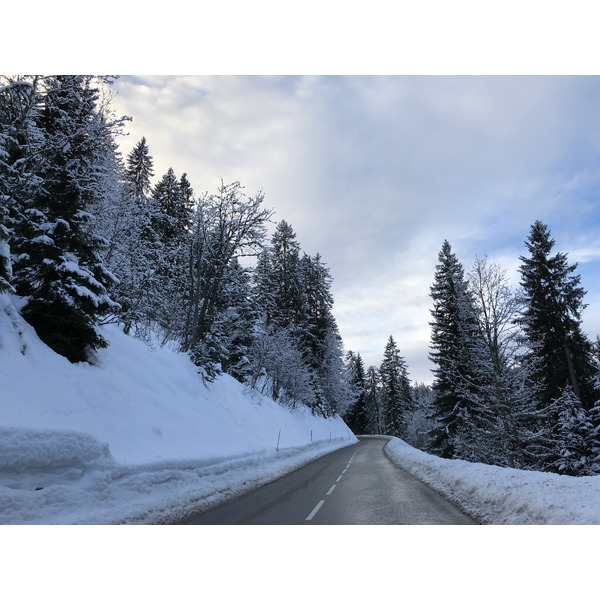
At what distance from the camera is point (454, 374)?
24047 mm

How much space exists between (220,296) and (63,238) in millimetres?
12340

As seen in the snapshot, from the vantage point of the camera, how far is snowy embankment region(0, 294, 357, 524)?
5211mm

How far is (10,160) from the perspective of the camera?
809 centimetres

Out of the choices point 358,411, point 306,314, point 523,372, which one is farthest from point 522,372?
point 358,411

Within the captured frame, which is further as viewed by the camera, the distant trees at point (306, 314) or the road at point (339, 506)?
the distant trees at point (306, 314)

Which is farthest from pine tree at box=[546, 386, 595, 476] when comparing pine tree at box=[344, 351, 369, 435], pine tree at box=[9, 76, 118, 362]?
pine tree at box=[344, 351, 369, 435]

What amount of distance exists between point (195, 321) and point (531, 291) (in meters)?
20.9

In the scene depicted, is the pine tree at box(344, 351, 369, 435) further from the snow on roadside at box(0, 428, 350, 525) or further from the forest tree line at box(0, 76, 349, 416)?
the snow on roadside at box(0, 428, 350, 525)

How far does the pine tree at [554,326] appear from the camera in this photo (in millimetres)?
19484

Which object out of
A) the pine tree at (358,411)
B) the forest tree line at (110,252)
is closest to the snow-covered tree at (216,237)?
the forest tree line at (110,252)

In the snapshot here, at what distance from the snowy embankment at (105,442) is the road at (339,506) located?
0.83m

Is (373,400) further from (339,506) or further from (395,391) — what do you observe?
(339,506)

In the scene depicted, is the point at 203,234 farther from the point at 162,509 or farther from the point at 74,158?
the point at 162,509

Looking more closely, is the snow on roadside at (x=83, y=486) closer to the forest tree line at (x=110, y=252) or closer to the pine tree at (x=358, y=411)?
the forest tree line at (x=110, y=252)
